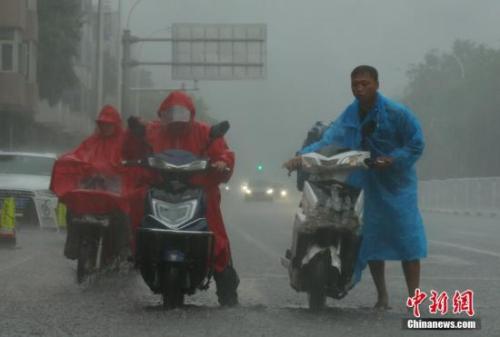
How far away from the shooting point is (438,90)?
70.9 meters

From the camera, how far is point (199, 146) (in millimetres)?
7781

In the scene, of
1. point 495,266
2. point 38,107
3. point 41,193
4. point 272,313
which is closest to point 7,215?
point 41,193

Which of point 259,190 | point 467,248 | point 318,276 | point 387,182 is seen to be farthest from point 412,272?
point 259,190

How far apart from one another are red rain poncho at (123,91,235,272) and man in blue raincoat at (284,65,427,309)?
61 cm

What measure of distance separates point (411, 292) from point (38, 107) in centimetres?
3631

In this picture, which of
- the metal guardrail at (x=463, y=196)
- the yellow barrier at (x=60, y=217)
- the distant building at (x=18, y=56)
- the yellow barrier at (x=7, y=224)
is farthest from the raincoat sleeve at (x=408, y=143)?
the distant building at (x=18, y=56)

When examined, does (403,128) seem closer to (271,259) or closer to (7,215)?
(271,259)

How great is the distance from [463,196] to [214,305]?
105 feet

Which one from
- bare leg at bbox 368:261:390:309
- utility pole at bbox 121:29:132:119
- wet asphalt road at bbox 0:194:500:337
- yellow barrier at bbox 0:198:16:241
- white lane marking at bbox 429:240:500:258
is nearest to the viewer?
wet asphalt road at bbox 0:194:500:337

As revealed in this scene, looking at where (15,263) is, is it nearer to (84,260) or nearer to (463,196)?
(84,260)

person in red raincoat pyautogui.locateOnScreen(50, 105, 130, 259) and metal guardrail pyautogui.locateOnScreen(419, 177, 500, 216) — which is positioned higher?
person in red raincoat pyautogui.locateOnScreen(50, 105, 130, 259)

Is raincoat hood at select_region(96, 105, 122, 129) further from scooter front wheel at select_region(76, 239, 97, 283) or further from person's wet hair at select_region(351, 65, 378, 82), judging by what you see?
person's wet hair at select_region(351, 65, 378, 82)

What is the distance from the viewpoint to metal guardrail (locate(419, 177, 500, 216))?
3550 cm

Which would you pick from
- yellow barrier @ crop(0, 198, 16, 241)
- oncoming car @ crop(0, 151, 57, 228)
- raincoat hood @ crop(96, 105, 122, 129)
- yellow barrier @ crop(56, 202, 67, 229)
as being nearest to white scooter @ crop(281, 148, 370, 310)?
raincoat hood @ crop(96, 105, 122, 129)
